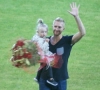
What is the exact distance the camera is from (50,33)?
16.1 meters

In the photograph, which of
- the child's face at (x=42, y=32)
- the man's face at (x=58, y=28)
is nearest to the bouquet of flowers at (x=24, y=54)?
the man's face at (x=58, y=28)

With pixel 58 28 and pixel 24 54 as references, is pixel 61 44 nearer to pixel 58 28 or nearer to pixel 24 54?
pixel 58 28

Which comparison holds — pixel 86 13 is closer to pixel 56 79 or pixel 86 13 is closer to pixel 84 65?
pixel 84 65

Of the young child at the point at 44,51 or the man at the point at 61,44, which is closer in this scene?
the young child at the point at 44,51

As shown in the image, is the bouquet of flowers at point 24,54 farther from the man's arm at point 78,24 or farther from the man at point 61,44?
the man's arm at point 78,24

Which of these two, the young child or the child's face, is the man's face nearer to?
the young child

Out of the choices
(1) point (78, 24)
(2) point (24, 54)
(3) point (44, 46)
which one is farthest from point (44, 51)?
(1) point (78, 24)

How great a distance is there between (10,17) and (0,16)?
0.34m

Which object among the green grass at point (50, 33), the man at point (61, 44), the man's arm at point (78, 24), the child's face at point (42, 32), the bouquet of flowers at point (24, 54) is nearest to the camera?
the bouquet of flowers at point (24, 54)

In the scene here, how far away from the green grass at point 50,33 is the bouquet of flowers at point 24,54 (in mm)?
186

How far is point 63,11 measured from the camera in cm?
1831

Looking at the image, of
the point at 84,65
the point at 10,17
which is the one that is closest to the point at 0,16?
the point at 10,17

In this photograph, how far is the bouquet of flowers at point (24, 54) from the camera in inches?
348

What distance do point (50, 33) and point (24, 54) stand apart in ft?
24.0
